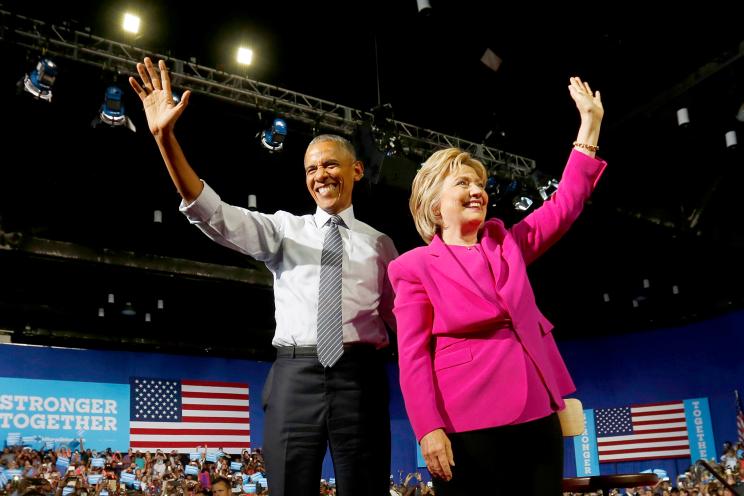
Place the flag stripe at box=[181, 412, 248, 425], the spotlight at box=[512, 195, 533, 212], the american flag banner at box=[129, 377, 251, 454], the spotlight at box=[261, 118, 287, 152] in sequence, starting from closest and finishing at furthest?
the spotlight at box=[261, 118, 287, 152], the spotlight at box=[512, 195, 533, 212], the american flag banner at box=[129, 377, 251, 454], the flag stripe at box=[181, 412, 248, 425]

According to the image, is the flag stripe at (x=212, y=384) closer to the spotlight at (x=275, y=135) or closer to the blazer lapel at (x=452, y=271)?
the spotlight at (x=275, y=135)

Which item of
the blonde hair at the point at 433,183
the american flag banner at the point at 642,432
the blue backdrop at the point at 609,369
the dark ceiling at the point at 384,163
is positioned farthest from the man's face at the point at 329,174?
the american flag banner at the point at 642,432

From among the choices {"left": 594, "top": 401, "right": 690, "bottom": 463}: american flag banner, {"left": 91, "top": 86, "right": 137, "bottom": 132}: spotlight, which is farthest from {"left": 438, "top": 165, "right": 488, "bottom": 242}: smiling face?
{"left": 594, "top": 401, "right": 690, "bottom": 463}: american flag banner

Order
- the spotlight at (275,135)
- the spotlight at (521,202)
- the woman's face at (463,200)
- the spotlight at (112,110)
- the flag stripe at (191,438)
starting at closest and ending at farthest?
the woman's face at (463,200)
the spotlight at (112,110)
the spotlight at (275,135)
the spotlight at (521,202)
the flag stripe at (191,438)

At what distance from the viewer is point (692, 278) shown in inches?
519

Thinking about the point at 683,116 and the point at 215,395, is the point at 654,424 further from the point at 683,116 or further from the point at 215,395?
the point at 215,395

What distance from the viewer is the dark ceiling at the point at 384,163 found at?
6.98 metres

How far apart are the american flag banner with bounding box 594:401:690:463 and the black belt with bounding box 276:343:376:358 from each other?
1315 centimetres

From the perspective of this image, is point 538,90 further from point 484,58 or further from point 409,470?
point 409,470

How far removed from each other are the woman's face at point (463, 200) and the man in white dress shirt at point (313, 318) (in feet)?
1.22

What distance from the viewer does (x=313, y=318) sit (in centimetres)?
186

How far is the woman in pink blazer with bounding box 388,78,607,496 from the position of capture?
1404 mm

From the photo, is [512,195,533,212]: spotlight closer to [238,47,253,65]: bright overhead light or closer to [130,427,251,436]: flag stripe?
[238,47,253,65]: bright overhead light

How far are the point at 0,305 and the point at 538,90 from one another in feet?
32.3
